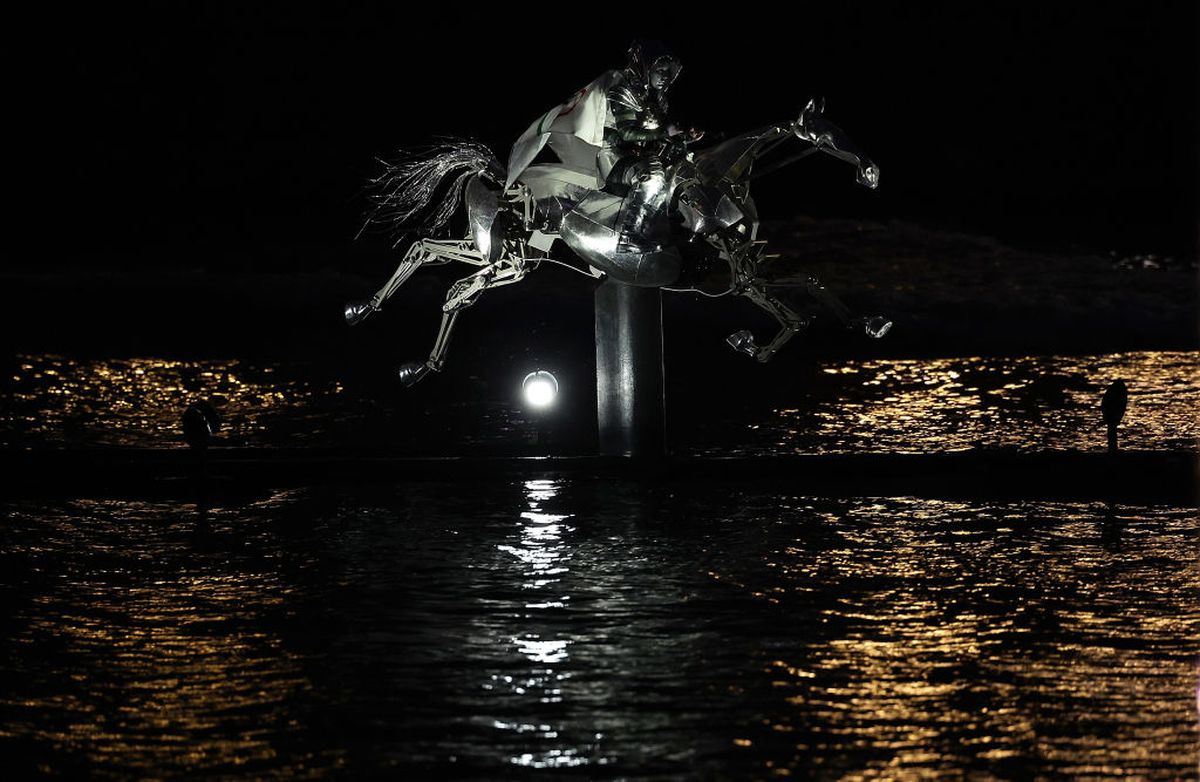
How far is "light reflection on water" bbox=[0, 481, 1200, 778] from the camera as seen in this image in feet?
22.3

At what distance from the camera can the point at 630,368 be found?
1330cm

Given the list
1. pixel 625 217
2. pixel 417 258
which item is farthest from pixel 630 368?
pixel 417 258

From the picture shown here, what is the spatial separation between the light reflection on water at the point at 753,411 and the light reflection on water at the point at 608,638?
10.1 feet

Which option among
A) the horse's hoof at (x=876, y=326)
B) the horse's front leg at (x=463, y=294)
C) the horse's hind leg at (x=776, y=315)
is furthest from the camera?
the horse's front leg at (x=463, y=294)

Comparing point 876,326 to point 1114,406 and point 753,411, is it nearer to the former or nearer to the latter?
point 1114,406

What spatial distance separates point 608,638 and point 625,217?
14.7 feet

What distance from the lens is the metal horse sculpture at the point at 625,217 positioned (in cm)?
1218

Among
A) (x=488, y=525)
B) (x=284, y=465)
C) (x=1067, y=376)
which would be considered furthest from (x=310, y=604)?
(x=1067, y=376)

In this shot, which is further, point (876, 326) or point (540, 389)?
point (540, 389)

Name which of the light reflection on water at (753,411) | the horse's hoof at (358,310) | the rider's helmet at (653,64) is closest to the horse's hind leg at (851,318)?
the rider's helmet at (653,64)

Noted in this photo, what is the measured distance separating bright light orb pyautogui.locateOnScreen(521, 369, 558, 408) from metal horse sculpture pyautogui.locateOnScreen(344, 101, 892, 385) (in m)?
0.82

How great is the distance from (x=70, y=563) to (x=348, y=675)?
11.6 ft

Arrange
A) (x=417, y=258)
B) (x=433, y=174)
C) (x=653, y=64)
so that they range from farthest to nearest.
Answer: (x=417, y=258), (x=433, y=174), (x=653, y=64)

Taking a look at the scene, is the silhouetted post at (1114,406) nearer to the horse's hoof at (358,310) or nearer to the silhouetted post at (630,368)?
the silhouetted post at (630,368)
